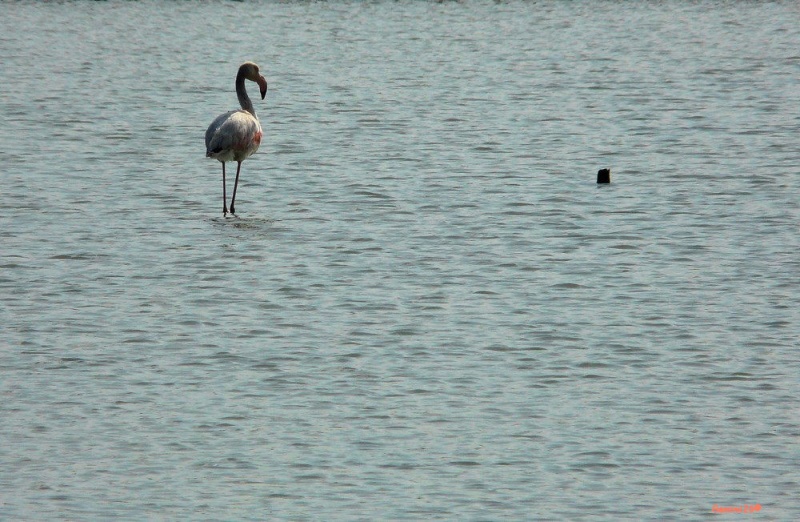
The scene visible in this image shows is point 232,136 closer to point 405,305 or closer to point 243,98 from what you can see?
point 243,98

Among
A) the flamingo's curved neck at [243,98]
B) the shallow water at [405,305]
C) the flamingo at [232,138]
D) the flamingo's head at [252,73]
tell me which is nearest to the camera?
the shallow water at [405,305]

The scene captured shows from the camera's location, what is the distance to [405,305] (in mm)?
13430

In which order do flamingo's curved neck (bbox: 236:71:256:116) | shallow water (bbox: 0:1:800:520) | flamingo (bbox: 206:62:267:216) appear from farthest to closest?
flamingo's curved neck (bbox: 236:71:256:116), flamingo (bbox: 206:62:267:216), shallow water (bbox: 0:1:800:520)

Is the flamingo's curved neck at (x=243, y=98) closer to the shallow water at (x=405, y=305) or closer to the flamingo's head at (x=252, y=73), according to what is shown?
the flamingo's head at (x=252, y=73)

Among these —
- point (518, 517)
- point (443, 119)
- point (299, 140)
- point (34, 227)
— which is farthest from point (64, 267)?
point (443, 119)

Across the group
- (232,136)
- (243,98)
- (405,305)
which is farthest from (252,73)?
(405,305)

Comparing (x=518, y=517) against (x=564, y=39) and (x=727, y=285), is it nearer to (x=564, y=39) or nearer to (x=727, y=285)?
(x=727, y=285)

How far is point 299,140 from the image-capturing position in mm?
23734

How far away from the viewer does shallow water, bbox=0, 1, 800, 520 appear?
945cm

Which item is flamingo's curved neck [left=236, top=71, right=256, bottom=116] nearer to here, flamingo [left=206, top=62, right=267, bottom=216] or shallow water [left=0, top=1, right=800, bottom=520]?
flamingo [left=206, top=62, right=267, bottom=216]

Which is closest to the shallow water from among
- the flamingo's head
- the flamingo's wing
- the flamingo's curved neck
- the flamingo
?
the flamingo

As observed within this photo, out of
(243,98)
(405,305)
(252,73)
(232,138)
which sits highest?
(252,73)

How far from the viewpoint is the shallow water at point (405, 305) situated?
9445 millimetres

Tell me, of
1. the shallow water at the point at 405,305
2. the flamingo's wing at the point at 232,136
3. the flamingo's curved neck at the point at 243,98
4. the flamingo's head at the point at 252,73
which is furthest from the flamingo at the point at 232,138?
the flamingo's head at the point at 252,73
